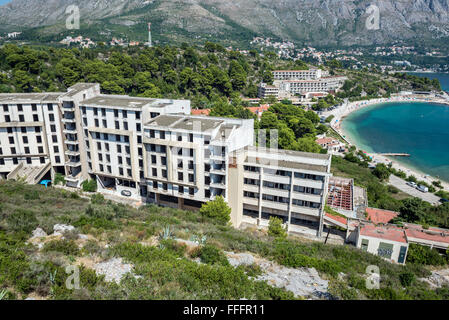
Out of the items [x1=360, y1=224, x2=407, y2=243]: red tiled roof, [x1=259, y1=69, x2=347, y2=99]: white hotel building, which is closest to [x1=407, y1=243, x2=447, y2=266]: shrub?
[x1=360, y1=224, x2=407, y2=243]: red tiled roof

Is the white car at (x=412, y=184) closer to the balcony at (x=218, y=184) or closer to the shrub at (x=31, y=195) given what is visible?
the balcony at (x=218, y=184)

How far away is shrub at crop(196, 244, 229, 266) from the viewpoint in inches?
697

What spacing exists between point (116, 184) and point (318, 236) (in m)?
28.1

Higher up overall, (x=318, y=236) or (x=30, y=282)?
(x=30, y=282)

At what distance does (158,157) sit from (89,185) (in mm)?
13504

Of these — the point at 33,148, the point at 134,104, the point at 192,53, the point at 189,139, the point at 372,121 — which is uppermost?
the point at 192,53

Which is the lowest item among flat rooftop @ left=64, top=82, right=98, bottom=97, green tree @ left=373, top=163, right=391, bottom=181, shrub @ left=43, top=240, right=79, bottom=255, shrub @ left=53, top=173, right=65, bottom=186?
green tree @ left=373, top=163, right=391, bottom=181

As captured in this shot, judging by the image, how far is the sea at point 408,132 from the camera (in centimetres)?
8175

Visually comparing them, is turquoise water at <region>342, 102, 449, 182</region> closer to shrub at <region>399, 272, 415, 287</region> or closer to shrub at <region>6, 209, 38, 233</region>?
shrub at <region>399, 272, 415, 287</region>

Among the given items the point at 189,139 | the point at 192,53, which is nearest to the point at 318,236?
the point at 189,139

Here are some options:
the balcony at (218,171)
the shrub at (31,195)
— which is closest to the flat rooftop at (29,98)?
the shrub at (31,195)

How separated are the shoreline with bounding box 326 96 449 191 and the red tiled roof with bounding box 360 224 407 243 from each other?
41306mm

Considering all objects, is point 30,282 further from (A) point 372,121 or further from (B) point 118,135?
(A) point 372,121

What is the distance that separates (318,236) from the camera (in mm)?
34219
